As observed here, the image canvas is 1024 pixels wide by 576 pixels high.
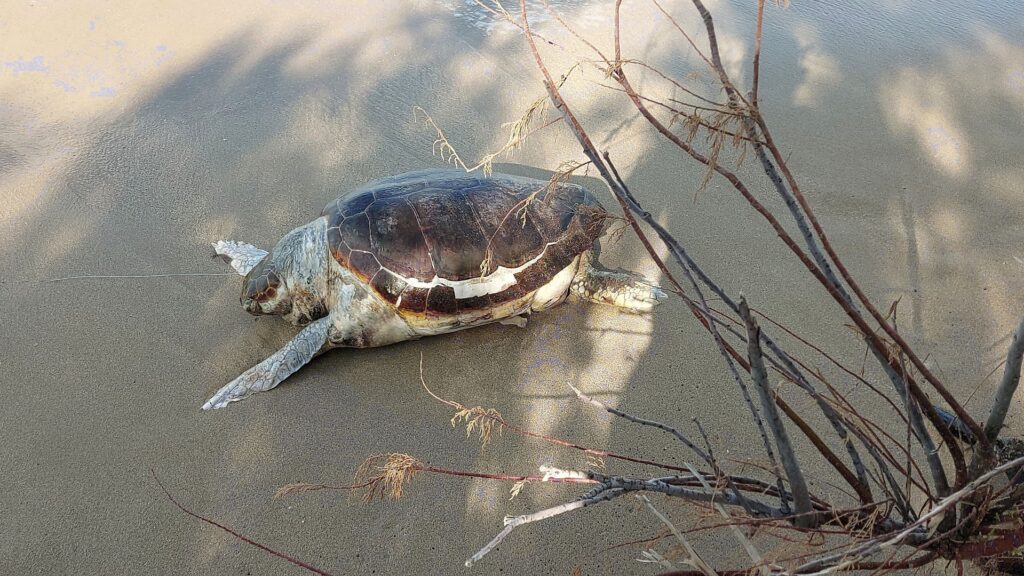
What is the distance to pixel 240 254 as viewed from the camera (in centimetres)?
342

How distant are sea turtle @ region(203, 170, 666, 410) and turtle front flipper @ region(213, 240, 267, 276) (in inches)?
7.1

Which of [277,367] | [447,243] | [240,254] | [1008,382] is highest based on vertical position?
[1008,382]

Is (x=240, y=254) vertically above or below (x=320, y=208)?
below

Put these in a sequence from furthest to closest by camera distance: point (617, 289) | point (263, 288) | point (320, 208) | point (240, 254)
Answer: point (320, 208) → point (240, 254) → point (617, 289) → point (263, 288)

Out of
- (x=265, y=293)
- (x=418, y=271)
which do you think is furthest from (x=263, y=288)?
(x=418, y=271)

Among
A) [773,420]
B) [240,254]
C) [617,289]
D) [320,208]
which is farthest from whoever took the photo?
[320,208]

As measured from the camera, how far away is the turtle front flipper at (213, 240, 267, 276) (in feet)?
11.0

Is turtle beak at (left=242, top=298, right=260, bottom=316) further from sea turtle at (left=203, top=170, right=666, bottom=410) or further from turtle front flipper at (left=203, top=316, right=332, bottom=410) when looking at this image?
turtle front flipper at (left=203, top=316, right=332, bottom=410)

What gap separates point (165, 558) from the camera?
2240 millimetres

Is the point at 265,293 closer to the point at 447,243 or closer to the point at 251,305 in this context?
the point at 251,305

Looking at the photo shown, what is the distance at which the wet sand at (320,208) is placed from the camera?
2.38 meters

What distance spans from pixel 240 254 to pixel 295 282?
0.57 metres

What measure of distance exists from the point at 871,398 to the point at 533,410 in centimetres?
146

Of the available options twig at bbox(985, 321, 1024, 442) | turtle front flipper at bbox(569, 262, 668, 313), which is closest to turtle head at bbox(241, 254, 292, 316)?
turtle front flipper at bbox(569, 262, 668, 313)
